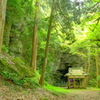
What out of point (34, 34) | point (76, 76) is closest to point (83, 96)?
point (34, 34)

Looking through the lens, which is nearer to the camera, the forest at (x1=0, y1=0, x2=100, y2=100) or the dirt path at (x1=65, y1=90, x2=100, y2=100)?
the forest at (x1=0, y1=0, x2=100, y2=100)

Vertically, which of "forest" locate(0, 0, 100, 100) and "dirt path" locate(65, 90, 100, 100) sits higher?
"forest" locate(0, 0, 100, 100)

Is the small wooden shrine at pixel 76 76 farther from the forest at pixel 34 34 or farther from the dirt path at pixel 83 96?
the dirt path at pixel 83 96

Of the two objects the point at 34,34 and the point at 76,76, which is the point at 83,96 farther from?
the point at 76,76

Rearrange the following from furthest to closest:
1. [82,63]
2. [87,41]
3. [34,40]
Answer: [82,63]
[34,40]
[87,41]

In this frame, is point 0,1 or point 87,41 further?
point 87,41

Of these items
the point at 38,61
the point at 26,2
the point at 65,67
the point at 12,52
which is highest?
the point at 26,2

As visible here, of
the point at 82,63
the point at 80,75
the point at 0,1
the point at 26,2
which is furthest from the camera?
the point at 82,63

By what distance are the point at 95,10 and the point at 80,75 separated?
1162 centimetres

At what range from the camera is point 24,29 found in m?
14.2

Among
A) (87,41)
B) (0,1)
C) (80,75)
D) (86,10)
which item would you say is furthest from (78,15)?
(80,75)

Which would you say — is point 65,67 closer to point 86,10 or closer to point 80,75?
point 80,75

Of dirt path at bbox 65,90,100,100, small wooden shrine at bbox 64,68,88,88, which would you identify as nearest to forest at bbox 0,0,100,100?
dirt path at bbox 65,90,100,100

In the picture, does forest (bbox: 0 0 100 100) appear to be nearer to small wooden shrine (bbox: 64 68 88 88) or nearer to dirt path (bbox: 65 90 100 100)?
dirt path (bbox: 65 90 100 100)
